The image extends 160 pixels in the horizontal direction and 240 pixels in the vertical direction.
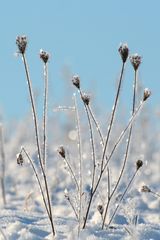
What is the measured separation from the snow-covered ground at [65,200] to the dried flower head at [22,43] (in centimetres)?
62

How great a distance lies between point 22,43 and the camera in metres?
3.57

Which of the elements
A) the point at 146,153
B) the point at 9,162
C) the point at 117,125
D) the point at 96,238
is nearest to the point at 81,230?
the point at 96,238

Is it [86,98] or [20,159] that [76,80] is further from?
[20,159]

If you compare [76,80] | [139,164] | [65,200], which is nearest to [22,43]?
[76,80]

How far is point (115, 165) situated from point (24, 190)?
3.52 m

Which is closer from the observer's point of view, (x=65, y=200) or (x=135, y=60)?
(x=135, y=60)

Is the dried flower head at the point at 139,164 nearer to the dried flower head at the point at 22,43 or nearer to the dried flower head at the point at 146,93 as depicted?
the dried flower head at the point at 146,93

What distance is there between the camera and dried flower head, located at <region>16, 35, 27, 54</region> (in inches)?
140

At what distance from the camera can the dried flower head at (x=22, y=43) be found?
355 cm

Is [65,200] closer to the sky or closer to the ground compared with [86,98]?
closer to the ground

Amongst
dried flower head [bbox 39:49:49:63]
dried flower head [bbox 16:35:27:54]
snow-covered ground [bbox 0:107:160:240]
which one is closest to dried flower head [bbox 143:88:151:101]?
snow-covered ground [bbox 0:107:160:240]

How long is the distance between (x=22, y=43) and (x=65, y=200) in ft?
5.83

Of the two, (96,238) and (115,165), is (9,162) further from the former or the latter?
(96,238)

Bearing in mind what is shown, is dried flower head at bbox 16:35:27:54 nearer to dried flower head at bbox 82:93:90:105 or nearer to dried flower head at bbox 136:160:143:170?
dried flower head at bbox 82:93:90:105
